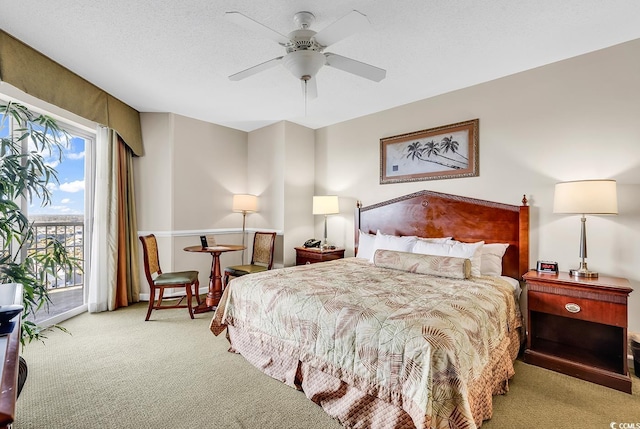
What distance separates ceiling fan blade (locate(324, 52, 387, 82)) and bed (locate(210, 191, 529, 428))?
5.41 ft

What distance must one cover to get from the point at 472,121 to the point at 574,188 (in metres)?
1.29

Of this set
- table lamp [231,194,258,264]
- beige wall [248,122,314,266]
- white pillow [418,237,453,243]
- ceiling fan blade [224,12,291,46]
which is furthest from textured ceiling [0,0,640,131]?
white pillow [418,237,453,243]

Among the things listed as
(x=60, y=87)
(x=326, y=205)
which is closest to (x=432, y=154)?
(x=326, y=205)

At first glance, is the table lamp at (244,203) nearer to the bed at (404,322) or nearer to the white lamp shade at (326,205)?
the white lamp shade at (326,205)

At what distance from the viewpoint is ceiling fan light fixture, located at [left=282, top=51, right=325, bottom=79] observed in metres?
2.16

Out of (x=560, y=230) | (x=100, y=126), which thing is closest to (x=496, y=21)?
(x=560, y=230)

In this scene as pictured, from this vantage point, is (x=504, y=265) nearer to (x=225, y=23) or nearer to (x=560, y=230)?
(x=560, y=230)

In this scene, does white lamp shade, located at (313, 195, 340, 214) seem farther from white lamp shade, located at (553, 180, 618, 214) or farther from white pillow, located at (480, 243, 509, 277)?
white lamp shade, located at (553, 180, 618, 214)

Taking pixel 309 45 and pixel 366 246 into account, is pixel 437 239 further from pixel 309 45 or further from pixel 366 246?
pixel 309 45

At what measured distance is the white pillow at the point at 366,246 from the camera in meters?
3.84

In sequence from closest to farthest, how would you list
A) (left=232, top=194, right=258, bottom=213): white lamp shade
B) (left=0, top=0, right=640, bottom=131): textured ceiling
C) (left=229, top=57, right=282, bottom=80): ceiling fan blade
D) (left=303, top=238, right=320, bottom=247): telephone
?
(left=0, top=0, right=640, bottom=131): textured ceiling
(left=229, top=57, right=282, bottom=80): ceiling fan blade
(left=303, top=238, right=320, bottom=247): telephone
(left=232, top=194, right=258, bottom=213): white lamp shade

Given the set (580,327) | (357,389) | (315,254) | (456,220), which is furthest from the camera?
(315,254)

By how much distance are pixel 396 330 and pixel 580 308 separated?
174 centimetres

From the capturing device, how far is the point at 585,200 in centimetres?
238
